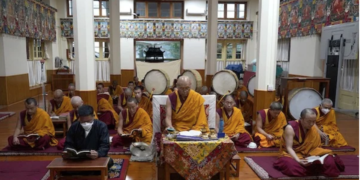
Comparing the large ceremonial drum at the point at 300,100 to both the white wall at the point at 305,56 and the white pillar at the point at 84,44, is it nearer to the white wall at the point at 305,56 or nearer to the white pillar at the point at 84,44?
the white wall at the point at 305,56

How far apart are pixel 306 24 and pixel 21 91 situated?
34.8 feet

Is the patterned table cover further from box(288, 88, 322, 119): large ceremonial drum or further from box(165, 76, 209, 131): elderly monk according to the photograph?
box(288, 88, 322, 119): large ceremonial drum

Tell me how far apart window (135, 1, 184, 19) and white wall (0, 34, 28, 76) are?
5953 millimetres

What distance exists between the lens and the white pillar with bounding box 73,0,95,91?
19.0 ft

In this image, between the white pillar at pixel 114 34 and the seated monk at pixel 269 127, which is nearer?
the seated monk at pixel 269 127

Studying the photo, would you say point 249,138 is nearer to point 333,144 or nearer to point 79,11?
point 333,144

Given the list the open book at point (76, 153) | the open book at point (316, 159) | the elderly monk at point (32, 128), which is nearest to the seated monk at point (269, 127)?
the open book at point (316, 159)

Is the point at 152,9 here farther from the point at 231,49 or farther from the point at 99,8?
the point at 231,49

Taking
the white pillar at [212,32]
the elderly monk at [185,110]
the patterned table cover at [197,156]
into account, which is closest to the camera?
the patterned table cover at [197,156]

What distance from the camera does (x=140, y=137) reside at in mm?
5312

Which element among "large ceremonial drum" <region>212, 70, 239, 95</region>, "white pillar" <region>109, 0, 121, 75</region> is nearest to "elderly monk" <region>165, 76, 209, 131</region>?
"large ceremonial drum" <region>212, 70, 239, 95</region>

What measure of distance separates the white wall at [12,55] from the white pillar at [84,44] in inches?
182

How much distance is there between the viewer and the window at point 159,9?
14.5m

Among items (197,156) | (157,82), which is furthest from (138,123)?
(157,82)
